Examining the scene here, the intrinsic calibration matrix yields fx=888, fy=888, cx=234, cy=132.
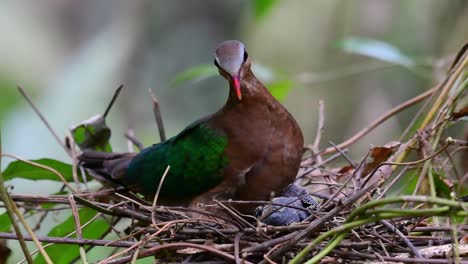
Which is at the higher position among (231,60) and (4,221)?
(231,60)

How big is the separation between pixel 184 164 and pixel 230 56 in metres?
0.47

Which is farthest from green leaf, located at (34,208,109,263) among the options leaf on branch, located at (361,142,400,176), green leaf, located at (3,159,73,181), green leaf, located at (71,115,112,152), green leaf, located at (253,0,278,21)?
green leaf, located at (253,0,278,21)

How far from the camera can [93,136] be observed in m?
3.55

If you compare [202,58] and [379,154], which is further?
[202,58]

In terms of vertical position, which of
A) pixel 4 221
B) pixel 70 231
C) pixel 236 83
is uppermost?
pixel 236 83

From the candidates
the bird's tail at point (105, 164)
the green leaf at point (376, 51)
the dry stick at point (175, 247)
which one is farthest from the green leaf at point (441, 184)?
the bird's tail at point (105, 164)

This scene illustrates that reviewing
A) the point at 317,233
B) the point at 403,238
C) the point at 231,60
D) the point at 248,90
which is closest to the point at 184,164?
the point at 248,90

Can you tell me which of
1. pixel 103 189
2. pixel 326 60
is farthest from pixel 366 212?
pixel 326 60

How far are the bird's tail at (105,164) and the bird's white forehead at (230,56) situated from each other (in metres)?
0.65

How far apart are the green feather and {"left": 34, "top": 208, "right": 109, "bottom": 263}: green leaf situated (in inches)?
9.2

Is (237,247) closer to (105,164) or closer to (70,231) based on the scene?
(70,231)

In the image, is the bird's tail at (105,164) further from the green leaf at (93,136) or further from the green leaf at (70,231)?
the green leaf at (70,231)

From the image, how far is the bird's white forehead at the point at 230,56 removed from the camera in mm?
2959

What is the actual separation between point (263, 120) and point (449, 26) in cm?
310
